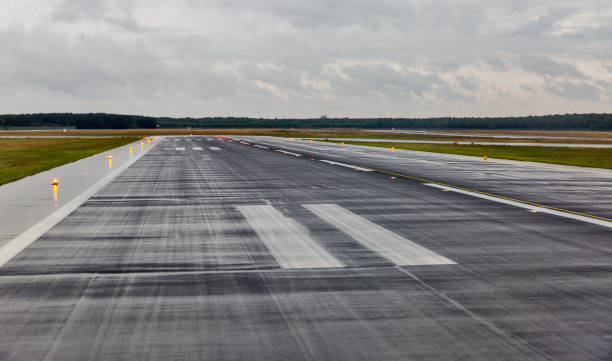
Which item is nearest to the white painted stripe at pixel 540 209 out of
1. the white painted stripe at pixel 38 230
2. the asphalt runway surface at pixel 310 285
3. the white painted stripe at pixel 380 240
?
the asphalt runway surface at pixel 310 285

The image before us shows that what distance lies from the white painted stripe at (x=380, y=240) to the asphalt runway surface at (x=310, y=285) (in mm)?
46

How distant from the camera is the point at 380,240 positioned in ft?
29.9

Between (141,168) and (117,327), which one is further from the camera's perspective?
(141,168)

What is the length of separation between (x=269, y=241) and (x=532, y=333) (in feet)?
16.0

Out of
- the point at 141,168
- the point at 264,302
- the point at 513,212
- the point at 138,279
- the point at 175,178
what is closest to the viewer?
the point at 264,302

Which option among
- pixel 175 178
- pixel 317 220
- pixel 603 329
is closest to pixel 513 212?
pixel 317 220

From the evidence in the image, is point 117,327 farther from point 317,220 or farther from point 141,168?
point 141,168

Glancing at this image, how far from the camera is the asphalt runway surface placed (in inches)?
182

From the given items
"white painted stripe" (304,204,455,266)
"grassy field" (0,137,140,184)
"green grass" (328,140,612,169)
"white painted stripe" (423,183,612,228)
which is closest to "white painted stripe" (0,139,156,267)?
"white painted stripe" (304,204,455,266)

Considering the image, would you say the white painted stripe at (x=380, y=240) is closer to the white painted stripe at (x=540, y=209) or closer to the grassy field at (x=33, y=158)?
the white painted stripe at (x=540, y=209)

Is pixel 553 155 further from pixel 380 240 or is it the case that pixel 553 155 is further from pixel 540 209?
pixel 380 240

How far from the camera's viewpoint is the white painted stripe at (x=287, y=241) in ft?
24.7

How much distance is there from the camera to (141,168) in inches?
994

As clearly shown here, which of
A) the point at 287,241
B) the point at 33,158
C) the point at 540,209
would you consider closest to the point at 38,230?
the point at 287,241
